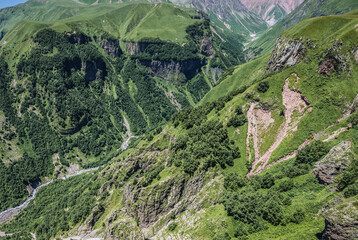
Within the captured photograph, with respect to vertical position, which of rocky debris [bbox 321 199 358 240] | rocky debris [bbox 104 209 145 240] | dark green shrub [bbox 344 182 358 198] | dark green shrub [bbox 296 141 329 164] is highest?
rocky debris [bbox 104 209 145 240]

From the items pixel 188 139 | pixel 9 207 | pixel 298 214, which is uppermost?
pixel 9 207

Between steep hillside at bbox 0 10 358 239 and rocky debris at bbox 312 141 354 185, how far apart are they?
0.22m

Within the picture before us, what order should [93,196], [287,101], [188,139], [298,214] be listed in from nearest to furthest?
[298,214] → [287,101] → [188,139] → [93,196]

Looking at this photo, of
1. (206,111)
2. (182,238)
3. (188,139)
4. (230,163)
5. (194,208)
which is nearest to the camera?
(182,238)

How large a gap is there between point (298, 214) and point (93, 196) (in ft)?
398

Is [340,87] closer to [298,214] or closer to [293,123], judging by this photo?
[293,123]

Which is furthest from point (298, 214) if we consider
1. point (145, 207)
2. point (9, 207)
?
point (9, 207)

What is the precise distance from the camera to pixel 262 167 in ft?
257

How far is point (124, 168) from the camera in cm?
12888

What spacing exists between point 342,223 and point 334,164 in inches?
856

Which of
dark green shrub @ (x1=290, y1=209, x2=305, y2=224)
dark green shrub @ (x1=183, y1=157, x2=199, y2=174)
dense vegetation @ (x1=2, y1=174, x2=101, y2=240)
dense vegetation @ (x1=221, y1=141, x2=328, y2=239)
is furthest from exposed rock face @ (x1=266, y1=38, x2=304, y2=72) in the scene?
dense vegetation @ (x1=2, y1=174, x2=101, y2=240)

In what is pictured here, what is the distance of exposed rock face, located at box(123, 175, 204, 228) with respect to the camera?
8262cm

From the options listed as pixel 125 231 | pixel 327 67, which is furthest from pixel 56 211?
pixel 327 67

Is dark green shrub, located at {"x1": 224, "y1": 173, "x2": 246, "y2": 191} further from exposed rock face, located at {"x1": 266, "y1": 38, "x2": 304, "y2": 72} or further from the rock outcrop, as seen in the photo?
exposed rock face, located at {"x1": 266, "y1": 38, "x2": 304, "y2": 72}
